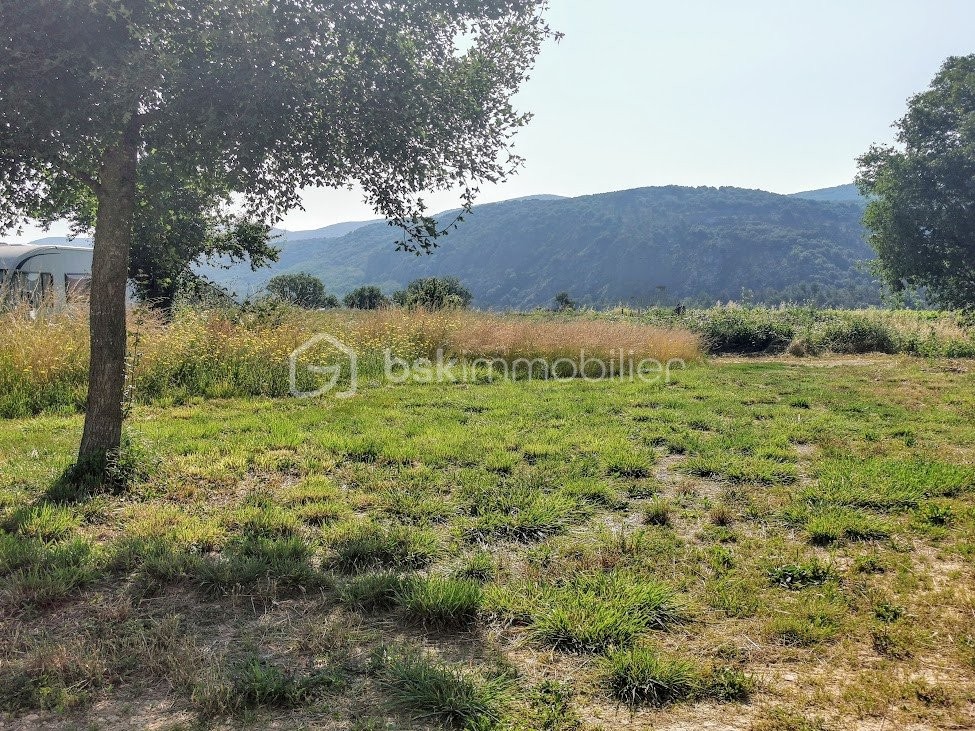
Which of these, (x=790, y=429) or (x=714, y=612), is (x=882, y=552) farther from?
(x=790, y=429)

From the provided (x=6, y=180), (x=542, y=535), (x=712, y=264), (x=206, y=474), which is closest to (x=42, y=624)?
(x=206, y=474)

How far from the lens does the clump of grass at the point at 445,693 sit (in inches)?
82.2

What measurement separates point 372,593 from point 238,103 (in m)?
3.17

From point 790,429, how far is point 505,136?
178 inches

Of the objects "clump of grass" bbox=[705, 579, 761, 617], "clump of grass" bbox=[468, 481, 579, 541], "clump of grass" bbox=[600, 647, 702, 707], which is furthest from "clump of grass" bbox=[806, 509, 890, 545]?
"clump of grass" bbox=[600, 647, 702, 707]

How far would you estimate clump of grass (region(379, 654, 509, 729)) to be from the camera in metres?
2.09

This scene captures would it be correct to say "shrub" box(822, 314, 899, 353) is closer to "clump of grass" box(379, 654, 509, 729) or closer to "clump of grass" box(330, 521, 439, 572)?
"clump of grass" box(330, 521, 439, 572)

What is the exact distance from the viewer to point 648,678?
7.45 feet

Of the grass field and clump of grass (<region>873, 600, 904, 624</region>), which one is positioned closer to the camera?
the grass field

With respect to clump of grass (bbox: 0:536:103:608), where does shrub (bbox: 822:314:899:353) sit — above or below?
above

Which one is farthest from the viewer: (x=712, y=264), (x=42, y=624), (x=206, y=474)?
(x=712, y=264)

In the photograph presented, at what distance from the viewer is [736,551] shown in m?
3.46

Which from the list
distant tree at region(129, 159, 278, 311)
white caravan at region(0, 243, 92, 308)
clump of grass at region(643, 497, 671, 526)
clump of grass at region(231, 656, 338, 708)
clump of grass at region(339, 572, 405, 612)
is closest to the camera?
clump of grass at region(231, 656, 338, 708)

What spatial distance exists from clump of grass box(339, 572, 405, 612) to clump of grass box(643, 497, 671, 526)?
184 centimetres
